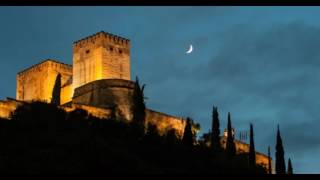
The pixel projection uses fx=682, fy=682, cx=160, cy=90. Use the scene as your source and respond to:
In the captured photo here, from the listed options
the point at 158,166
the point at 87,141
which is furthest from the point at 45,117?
the point at 158,166

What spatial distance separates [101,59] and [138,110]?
8515 millimetres

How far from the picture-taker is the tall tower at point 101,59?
6575 centimetres

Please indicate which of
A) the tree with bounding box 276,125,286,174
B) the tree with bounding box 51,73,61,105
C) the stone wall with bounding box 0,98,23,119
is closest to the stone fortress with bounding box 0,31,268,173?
the stone wall with bounding box 0,98,23,119

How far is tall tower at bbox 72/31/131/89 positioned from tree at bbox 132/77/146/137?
4763 mm

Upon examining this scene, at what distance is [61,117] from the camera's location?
2223 inches

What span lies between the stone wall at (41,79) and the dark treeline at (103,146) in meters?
11.2

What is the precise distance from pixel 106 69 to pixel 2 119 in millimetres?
14402

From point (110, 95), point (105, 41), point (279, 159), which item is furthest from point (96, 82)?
point (279, 159)

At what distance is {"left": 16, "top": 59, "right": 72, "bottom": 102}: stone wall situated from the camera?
69.0m

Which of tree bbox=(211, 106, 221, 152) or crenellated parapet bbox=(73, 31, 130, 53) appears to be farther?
crenellated parapet bbox=(73, 31, 130, 53)

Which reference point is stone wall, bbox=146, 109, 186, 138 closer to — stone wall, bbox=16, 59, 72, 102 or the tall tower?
the tall tower
